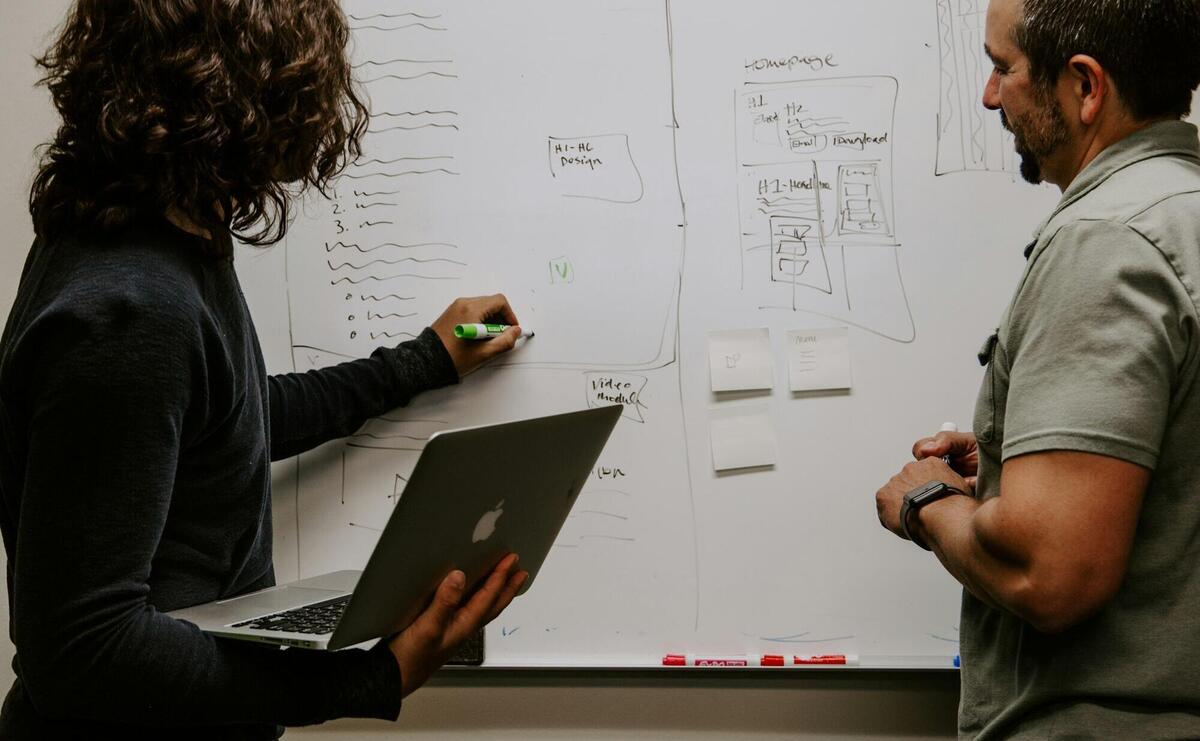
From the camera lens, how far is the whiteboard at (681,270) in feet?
4.78

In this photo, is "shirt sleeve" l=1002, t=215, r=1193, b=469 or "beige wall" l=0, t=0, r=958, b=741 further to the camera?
"beige wall" l=0, t=0, r=958, b=741

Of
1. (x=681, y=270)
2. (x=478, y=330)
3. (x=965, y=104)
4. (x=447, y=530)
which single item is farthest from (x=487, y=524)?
(x=965, y=104)

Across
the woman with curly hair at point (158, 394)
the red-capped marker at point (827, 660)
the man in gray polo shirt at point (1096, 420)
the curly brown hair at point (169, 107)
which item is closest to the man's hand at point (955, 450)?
the man in gray polo shirt at point (1096, 420)

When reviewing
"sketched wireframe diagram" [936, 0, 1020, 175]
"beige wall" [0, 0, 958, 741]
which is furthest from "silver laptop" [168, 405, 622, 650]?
"sketched wireframe diagram" [936, 0, 1020, 175]

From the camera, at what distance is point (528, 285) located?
1530mm

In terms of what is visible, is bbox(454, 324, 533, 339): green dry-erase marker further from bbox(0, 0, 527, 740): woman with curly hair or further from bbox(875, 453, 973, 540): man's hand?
bbox(875, 453, 973, 540): man's hand

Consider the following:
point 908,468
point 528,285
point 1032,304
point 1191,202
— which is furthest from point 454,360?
point 1191,202

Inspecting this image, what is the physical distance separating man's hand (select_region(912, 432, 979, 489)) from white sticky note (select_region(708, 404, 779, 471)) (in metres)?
0.29

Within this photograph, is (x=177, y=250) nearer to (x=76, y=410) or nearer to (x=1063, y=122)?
(x=76, y=410)

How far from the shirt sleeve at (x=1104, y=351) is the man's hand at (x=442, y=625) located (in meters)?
0.52

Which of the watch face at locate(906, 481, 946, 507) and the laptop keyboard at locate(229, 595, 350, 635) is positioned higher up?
the watch face at locate(906, 481, 946, 507)

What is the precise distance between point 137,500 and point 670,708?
3.27ft

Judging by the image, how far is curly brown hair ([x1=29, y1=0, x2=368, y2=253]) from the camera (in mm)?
862

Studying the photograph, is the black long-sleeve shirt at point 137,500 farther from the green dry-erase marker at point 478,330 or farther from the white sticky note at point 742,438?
the white sticky note at point 742,438
